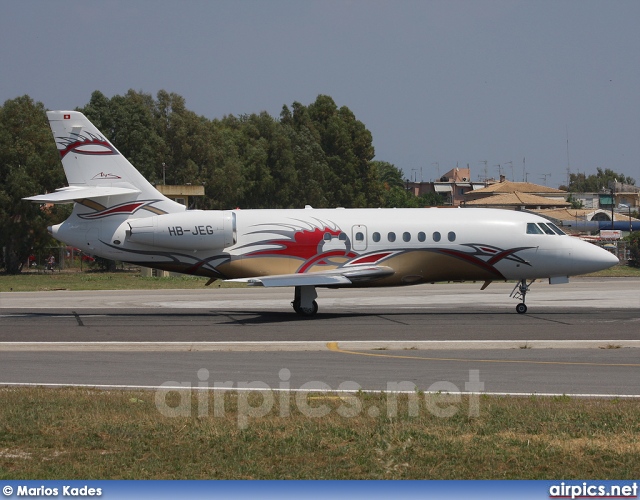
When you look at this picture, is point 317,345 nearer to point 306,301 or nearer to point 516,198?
point 306,301

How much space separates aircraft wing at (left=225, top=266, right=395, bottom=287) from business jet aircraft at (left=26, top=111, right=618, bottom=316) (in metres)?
0.13

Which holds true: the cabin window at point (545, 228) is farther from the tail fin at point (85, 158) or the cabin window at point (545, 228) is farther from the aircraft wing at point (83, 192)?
the aircraft wing at point (83, 192)

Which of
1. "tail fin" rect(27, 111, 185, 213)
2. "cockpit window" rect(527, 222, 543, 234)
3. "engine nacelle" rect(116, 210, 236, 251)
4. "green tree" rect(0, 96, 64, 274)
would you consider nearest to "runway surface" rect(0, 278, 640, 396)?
"engine nacelle" rect(116, 210, 236, 251)

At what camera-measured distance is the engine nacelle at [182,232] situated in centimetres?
2822

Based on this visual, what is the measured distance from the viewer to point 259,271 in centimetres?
2866

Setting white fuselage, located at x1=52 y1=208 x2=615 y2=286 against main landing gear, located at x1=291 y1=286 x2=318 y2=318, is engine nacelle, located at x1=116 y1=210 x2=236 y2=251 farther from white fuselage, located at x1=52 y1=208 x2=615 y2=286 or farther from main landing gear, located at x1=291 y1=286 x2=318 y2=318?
main landing gear, located at x1=291 y1=286 x2=318 y2=318

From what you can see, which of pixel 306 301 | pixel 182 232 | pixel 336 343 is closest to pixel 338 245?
pixel 306 301

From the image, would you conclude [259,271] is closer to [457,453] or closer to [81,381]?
[81,381]

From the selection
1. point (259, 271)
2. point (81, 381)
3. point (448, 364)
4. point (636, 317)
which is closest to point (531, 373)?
point (448, 364)

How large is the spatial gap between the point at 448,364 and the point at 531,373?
1.74 metres

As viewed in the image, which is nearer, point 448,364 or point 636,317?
point 448,364

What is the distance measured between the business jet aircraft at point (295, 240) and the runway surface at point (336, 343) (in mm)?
1448

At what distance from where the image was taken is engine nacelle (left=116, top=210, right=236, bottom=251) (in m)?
28.2

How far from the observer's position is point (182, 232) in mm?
28203
